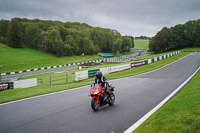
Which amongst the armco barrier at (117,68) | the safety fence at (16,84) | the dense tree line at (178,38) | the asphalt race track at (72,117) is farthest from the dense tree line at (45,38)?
the asphalt race track at (72,117)

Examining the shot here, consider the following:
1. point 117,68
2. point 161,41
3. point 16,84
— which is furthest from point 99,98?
point 161,41

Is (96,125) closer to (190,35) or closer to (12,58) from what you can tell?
(12,58)

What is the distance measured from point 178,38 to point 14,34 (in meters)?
81.3

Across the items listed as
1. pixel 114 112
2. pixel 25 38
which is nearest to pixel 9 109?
pixel 114 112

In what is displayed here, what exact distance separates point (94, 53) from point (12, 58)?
158 ft

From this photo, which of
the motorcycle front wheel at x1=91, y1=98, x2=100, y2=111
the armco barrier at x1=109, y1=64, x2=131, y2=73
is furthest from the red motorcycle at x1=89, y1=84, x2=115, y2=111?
the armco barrier at x1=109, y1=64, x2=131, y2=73

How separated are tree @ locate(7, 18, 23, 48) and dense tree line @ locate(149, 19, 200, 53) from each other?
6836 cm

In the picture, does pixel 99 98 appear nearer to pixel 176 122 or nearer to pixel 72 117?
pixel 72 117

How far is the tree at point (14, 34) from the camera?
75188 millimetres

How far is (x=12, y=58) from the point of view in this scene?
5928 centimetres

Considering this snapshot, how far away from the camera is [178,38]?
84.6m

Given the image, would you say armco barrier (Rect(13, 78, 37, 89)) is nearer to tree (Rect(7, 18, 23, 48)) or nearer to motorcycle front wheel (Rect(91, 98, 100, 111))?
motorcycle front wheel (Rect(91, 98, 100, 111))

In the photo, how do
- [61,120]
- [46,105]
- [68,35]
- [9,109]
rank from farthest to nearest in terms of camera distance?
[68,35]
[46,105]
[9,109]
[61,120]

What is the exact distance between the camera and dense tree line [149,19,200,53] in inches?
3275
